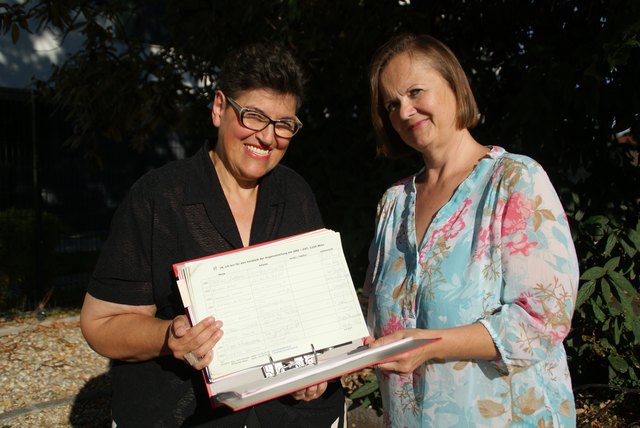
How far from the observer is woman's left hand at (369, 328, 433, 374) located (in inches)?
71.7

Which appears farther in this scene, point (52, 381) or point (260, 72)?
point (52, 381)

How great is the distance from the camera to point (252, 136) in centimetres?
223

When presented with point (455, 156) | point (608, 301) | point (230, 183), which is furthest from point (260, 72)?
point (608, 301)

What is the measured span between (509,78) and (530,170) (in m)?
3.42

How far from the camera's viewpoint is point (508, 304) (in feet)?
6.35

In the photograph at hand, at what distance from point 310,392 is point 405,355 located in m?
0.47

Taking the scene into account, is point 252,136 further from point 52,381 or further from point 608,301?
point 52,381

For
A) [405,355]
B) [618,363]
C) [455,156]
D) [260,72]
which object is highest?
[260,72]

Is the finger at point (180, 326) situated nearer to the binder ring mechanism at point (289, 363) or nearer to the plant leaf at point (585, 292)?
the binder ring mechanism at point (289, 363)

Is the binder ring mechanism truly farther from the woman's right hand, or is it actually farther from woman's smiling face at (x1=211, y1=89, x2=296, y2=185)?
woman's smiling face at (x1=211, y1=89, x2=296, y2=185)

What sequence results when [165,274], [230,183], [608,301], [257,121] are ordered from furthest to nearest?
[608,301], [230,183], [257,121], [165,274]

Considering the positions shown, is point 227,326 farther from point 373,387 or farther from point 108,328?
point 373,387

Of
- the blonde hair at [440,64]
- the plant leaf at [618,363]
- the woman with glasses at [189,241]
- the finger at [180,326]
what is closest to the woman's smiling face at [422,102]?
the blonde hair at [440,64]

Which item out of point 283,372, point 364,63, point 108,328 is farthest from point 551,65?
point 108,328
